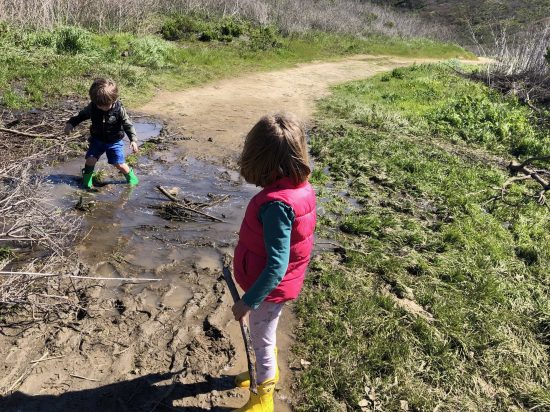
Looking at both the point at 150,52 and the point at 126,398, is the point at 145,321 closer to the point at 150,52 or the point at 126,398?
the point at 126,398

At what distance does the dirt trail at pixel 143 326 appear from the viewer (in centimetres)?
286

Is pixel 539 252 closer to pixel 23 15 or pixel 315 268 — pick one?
pixel 315 268

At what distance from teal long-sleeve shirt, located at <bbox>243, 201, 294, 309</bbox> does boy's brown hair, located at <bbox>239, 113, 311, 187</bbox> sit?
0.17 metres

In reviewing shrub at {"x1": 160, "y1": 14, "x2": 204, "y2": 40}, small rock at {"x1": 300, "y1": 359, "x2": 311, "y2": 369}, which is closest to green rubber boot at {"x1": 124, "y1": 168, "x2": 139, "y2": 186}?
small rock at {"x1": 300, "y1": 359, "x2": 311, "y2": 369}

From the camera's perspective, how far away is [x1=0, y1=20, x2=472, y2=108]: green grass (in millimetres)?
9086

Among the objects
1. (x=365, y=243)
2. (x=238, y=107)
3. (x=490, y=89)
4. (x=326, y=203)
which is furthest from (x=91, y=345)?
(x=490, y=89)

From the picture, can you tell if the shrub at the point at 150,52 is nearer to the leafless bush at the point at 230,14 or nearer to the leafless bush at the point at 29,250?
the leafless bush at the point at 230,14

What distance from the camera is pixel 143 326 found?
3404 millimetres

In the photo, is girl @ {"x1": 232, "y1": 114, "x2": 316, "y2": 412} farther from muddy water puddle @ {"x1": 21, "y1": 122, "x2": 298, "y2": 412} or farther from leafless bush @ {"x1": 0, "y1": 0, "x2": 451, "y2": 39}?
leafless bush @ {"x1": 0, "y1": 0, "x2": 451, "y2": 39}

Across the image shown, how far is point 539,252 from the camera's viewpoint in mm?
5145

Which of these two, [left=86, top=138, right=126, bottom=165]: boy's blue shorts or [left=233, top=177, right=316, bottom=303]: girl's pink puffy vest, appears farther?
[left=86, top=138, right=126, bottom=165]: boy's blue shorts

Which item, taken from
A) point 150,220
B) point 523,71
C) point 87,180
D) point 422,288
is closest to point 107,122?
point 87,180

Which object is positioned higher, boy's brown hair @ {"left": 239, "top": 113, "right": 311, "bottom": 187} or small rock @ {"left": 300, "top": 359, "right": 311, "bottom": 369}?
boy's brown hair @ {"left": 239, "top": 113, "right": 311, "bottom": 187}

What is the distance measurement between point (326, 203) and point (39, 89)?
608cm
